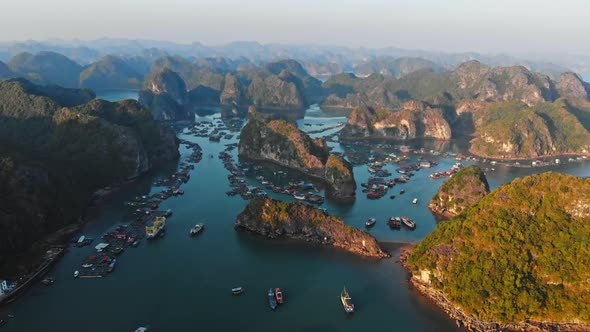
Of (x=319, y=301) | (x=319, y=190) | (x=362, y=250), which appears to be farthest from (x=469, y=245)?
(x=319, y=190)

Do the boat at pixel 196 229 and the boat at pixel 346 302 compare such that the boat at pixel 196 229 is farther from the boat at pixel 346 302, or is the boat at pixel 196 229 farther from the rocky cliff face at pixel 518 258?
the rocky cliff face at pixel 518 258

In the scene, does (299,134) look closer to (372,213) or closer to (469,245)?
(372,213)

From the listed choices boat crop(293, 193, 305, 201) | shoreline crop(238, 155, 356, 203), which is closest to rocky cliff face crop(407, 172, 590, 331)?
shoreline crop(238, 155, 356, 203)

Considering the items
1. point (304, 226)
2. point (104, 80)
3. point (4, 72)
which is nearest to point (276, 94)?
point (104, 80)

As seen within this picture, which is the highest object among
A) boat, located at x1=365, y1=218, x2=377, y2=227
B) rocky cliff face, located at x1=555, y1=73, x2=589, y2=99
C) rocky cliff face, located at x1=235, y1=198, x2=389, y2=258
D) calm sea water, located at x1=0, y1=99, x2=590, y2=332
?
rocky cliff face, located at x1=555, y1=73, x2=589, y2=99

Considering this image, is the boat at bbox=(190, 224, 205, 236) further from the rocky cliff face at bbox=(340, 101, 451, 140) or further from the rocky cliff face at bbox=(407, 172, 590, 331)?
the rocky cliff face at bbox=(340, 101, 451, 140)

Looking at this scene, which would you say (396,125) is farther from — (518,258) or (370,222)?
(518,258)

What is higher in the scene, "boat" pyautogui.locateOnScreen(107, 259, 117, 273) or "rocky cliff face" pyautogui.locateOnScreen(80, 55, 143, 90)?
"rocky cliff face" pyautogui.locateOnScreen(80, 55, 143, 90)
